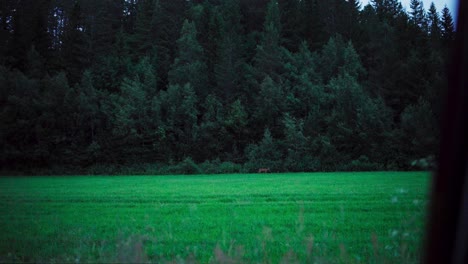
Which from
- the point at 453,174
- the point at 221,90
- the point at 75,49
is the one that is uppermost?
the point at 75,49

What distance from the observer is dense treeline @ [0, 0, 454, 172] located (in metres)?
47.4

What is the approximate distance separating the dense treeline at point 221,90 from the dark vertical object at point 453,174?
40.8 metres

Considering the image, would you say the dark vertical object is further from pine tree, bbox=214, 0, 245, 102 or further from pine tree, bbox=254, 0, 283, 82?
pine tree, bbox=254, 0, 283, 82

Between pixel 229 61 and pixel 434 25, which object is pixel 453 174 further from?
pixel 434 25

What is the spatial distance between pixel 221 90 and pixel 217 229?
48.6 meters

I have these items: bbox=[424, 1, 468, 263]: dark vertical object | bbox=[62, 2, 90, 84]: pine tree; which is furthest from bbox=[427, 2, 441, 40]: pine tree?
bbox=[424, 1, 468, 263]: dark vertical object

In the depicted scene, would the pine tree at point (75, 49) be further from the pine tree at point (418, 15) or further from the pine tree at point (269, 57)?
the pine tree at point (418, 15)

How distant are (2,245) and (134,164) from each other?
43.2 m

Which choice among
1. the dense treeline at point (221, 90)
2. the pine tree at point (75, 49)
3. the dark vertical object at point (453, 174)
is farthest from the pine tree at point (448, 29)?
the pine tree at point (75, 49)

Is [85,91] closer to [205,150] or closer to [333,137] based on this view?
[205,150]

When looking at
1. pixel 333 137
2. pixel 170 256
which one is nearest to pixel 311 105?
pixel 333 137

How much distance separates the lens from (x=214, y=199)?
54.4 ft

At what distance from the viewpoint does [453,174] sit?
153cm

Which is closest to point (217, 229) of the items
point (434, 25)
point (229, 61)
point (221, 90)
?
point (221, 90)
